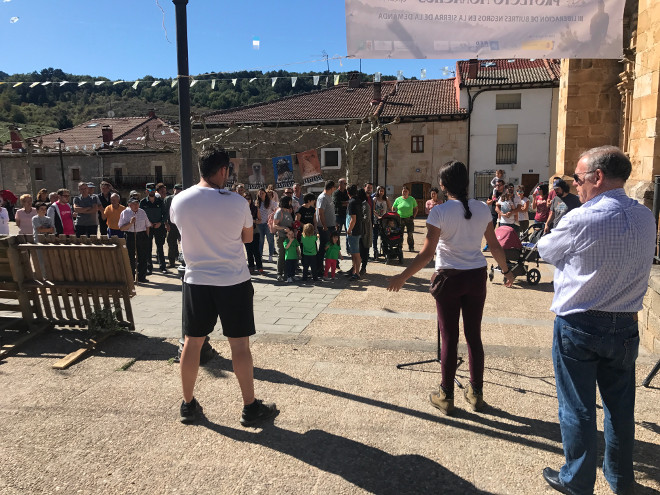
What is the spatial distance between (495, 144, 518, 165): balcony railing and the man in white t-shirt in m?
30.0

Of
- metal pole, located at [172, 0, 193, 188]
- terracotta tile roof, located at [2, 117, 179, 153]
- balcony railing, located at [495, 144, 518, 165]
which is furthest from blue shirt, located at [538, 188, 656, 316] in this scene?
terracotta tile roof, located at [2, 117, 179, 153]

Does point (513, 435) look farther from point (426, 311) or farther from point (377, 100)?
point (377, 100)

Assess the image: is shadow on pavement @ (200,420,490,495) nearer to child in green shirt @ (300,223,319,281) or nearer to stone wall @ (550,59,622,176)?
child in green shirt @ (300,223,319,281)

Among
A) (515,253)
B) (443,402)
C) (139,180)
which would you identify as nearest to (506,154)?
(515,253)

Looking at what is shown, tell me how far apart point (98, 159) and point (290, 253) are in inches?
1418

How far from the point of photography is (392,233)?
1077 cm

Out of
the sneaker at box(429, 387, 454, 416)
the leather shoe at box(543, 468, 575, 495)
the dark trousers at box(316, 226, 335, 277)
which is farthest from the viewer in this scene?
the dark trousers at box(316, 226, 335, 277)

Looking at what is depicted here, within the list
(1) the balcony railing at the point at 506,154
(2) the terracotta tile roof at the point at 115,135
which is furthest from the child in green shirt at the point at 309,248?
(2) the terracotta tile roof at the point at 115,135

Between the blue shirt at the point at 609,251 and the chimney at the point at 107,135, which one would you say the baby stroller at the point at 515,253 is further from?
the chimney at the point at 107,135

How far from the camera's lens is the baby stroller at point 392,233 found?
423 inches

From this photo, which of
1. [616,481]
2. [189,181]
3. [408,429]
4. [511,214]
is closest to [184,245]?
[189,181]

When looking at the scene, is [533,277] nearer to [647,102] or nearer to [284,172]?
[647,102]

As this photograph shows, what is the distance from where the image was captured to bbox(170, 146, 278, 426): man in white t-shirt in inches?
128

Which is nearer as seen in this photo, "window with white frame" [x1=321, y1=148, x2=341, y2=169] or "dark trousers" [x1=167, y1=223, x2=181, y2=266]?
"dark trousers" [x1=167, y1=223, x2=181, y2=266]
